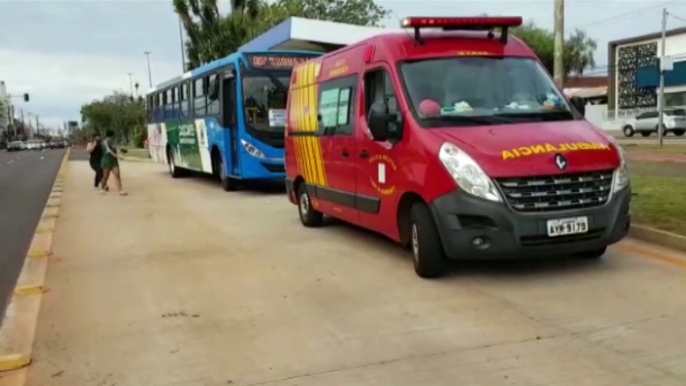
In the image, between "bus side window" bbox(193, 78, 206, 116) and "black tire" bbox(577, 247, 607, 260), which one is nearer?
"black tire" bbox(577, 247, 607, 260)

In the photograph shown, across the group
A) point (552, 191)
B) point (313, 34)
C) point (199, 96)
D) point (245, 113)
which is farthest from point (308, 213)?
point (313, 34)

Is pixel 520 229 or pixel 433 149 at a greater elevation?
pixel 433 149

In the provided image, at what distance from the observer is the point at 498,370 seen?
456 centimetres

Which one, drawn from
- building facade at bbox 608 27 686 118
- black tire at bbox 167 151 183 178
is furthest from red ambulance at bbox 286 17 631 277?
building facade at bbox 608 27 686 118

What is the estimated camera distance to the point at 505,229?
6285mm

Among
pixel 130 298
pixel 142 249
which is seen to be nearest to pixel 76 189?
pixel 142 249

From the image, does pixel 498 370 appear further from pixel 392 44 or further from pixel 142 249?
pixel 142 249

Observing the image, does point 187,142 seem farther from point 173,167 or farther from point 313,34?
point 313,34

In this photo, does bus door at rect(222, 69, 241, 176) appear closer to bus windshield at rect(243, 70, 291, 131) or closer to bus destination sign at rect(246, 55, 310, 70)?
bus windshield at rect(243, 70, 291, 131)

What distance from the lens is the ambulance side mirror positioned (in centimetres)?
731

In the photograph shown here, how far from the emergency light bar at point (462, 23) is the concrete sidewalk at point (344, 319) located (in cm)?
250

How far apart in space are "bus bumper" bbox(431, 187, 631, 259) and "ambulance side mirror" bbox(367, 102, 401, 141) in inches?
41.5

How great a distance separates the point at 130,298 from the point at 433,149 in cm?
313

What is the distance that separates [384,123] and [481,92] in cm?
104
